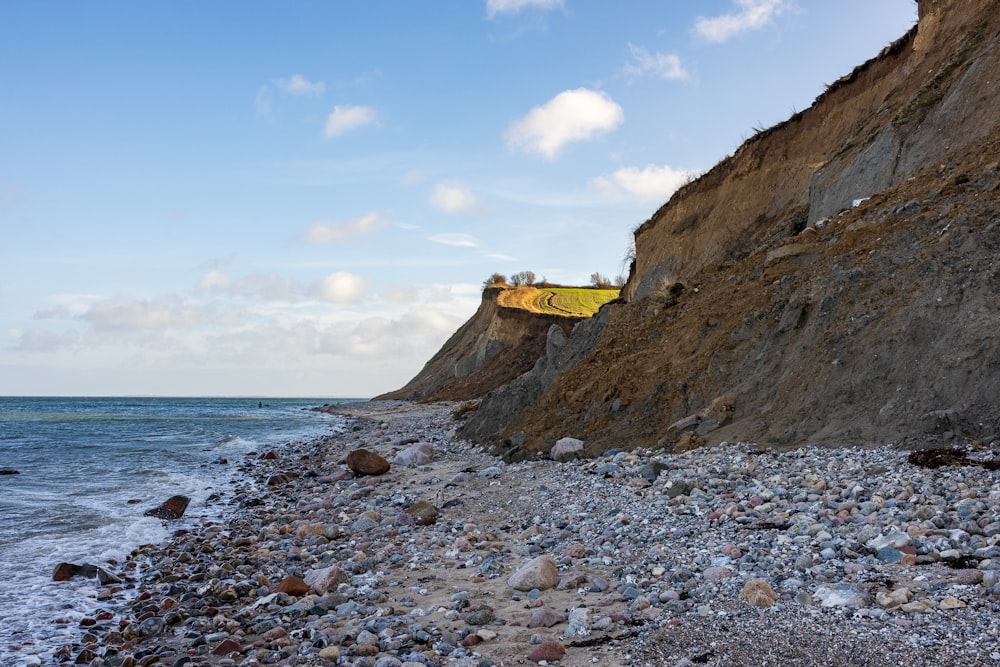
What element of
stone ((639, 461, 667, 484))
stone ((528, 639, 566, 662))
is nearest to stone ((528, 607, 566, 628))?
stone ((528, 639, 566, 662))

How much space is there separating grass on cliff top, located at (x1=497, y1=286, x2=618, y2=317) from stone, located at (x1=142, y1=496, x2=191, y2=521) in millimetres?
37042

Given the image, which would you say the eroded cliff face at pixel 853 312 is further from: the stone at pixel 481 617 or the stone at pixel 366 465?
the stone at pixel 481 617

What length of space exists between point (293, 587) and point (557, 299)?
158ft

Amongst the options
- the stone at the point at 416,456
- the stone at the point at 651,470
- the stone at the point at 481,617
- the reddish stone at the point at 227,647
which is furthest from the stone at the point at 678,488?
the stone at the point at 416,456

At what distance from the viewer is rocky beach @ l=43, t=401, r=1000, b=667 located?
13.1 feet

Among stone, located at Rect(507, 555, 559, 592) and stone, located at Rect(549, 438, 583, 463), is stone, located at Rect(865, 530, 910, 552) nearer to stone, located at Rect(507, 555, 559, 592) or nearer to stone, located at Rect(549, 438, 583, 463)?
stone, located at Rect(507, 555, 559, 592)

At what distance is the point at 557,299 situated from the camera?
53812 mm

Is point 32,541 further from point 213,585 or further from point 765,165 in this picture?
point 765,165

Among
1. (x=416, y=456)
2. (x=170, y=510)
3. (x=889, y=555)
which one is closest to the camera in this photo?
(x=889, y=555)

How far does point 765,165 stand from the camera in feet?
70.1

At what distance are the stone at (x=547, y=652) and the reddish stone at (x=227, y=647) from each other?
8.44 ft

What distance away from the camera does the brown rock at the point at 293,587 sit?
645 cm

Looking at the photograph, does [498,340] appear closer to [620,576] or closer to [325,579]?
[325,579]

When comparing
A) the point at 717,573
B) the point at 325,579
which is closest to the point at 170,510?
the point at 325,579
